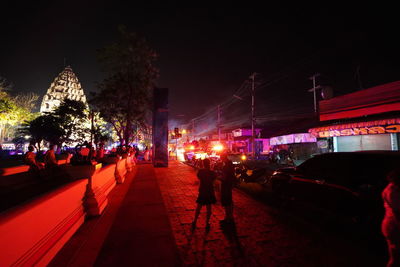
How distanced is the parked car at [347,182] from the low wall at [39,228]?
5.67 metres

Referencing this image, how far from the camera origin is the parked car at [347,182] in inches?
164

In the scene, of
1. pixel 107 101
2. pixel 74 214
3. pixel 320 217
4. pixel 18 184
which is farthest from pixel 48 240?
pixel 107 101

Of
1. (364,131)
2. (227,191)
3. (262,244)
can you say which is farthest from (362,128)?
(262,244)

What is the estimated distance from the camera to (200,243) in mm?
4266

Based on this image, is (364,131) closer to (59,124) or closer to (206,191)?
(206,191)

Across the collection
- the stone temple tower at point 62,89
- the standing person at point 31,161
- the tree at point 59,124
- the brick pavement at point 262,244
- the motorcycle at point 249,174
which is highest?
the stone temple tower at point 62,89

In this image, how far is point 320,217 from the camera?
19.5 feet

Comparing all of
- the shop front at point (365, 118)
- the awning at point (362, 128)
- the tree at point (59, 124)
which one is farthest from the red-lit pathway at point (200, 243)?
the tree at point (59, 124)

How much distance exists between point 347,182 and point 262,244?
2327mm

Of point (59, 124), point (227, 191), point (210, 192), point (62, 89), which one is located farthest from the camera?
point (62, 89)

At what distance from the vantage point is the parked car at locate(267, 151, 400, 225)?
417 cm

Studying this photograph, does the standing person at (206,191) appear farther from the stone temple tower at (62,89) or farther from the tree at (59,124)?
the stone temple tower at (62,89)

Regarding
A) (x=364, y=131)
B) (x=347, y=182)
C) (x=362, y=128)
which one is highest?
(x=362, y=128)

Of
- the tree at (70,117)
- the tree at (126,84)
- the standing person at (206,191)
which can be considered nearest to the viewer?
the standing person at (206,191)
